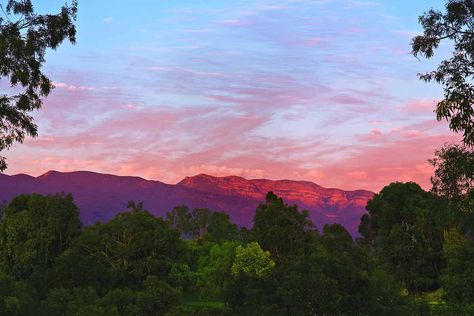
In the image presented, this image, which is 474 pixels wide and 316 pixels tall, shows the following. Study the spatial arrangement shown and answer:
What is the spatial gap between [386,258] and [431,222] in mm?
8854

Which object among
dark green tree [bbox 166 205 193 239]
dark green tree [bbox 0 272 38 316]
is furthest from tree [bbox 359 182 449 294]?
dark green tree [bbox 166 205 193 239]

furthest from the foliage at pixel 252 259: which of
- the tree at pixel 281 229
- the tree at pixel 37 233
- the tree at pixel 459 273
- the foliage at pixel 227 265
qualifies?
the tree at pixel 37 233

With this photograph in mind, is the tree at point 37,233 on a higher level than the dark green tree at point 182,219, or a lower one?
lower

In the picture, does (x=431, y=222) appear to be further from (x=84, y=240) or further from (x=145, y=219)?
(x=84, y=240)

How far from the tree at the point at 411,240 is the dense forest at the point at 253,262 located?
0.59ft

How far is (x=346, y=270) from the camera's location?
28.8 metres

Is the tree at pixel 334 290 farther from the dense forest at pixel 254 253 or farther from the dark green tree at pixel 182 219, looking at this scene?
the dark green tree at pixel 182 219

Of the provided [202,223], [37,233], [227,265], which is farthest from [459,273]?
[202,223]

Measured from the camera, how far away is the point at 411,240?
88938 mm

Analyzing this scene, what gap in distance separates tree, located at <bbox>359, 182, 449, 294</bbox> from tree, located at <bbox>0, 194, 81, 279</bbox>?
4507cm

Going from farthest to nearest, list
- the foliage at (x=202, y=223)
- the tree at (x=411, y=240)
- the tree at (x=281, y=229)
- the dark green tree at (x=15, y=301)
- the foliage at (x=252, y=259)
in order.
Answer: the foliage at (x=202, y=223) < the tree at (x=411, y=240) < the tree at (x=281, y=229) < the foliage at (x=252, y=259) < the dark green tree at (x=15, y=301)

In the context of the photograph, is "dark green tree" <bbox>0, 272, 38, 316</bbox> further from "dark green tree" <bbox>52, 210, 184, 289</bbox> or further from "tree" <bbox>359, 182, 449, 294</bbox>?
"tree" <bbox>359, 182, 449, 294</bbox>

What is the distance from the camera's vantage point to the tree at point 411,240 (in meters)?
86.2

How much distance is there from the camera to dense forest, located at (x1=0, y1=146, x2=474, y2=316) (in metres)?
28.2
